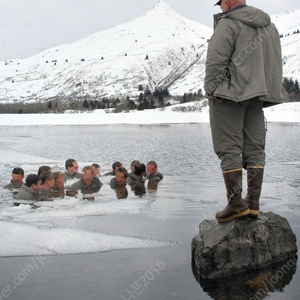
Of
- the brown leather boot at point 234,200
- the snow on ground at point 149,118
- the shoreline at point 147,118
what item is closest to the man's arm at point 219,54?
Answer: the brown leather boot at point 234,200

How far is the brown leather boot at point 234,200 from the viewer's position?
4.10 meters

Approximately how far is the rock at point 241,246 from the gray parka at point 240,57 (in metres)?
1.17

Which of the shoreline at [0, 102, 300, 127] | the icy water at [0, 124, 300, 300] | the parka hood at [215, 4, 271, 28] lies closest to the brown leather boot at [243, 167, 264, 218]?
the icy water at [0, 124, 300, 300]

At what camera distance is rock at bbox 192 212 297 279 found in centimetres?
374

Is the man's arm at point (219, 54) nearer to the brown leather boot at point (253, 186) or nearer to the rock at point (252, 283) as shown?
the brown leather boot at point (253, 186)

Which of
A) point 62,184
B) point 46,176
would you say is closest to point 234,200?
point 46,176

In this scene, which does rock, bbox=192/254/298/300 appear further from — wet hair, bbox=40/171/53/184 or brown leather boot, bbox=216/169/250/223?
wet hair, bbox=40/171/53/184

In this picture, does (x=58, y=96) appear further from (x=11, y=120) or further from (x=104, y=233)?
(x=104, y=233)

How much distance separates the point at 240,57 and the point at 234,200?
1.33 meters

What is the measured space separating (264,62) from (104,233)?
2.47m

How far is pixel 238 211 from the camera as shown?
4.10 m

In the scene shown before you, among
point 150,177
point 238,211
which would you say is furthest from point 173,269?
point 150,177

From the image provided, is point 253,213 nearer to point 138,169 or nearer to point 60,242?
point 60,242

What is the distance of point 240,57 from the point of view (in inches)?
160
